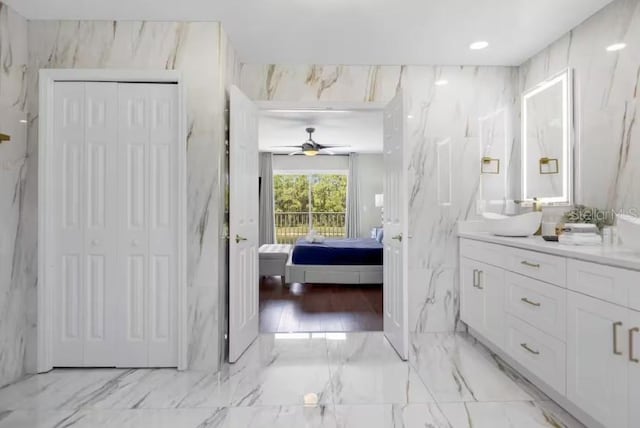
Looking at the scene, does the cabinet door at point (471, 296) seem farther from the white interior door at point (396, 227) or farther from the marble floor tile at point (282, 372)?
the marble floor tile at point (282, 372)

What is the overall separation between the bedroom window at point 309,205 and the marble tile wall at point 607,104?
6.71 m

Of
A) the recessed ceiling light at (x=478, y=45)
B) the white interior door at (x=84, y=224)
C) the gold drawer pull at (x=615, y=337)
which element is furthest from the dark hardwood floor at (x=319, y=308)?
the recessed ceiling light at (x=478, y=45)

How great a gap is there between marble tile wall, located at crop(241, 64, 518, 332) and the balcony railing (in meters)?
5.86

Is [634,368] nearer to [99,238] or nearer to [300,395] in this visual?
[300,395]

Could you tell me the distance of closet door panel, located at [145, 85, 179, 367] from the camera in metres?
2.74

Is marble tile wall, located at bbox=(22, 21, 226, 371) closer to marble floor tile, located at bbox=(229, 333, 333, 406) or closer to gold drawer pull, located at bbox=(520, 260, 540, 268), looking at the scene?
marble floor tile, located at bbox=(229, 333, 333, 406)

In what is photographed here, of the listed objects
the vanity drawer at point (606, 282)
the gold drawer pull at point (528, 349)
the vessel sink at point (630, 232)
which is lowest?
the gold drawer pull at point (528, 349)

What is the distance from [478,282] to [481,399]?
41.3 inches

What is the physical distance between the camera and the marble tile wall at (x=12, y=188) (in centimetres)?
253

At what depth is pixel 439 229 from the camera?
354 centimetres

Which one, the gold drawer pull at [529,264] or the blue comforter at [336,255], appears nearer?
the gold drawer pull at [529,264]

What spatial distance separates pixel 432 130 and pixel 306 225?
6.20 metres

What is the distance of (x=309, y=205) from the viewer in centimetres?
941

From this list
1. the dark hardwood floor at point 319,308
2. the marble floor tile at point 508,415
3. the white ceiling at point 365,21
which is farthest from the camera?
the dark hardwood floor at point 319,308
